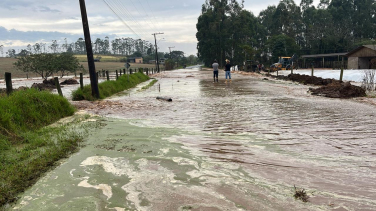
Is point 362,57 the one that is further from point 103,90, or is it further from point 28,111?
point 28,111

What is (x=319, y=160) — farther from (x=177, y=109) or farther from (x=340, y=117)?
(x=177, y=109)

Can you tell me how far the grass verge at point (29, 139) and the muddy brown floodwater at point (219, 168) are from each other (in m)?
0.27

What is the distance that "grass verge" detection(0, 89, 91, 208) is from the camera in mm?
4527

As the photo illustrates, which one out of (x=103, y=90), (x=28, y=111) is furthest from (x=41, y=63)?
(x=28, y=111)

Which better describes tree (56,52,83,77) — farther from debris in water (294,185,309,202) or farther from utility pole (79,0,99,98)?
debris in water (294,185,309,202)

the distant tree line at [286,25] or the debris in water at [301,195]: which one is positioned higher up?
the distant tree line at [286,25]

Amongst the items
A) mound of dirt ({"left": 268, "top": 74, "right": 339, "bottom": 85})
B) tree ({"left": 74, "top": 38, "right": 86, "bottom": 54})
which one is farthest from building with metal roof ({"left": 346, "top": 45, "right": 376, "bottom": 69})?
tree ({"left": 74, "top": 38, "right": 86, "bottom": 54})

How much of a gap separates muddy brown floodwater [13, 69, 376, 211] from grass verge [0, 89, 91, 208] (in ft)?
0.88

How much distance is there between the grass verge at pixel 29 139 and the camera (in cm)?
453

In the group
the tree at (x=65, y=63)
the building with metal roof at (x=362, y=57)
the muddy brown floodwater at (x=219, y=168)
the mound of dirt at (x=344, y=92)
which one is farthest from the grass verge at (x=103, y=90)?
the building with metal roof at (x=362, y=57)

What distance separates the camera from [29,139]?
664cm

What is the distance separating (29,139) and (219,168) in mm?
4358

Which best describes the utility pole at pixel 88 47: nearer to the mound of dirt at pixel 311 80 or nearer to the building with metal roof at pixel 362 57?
the mound of dirt at pixel 311 80

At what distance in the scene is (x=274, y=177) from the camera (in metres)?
4.44
